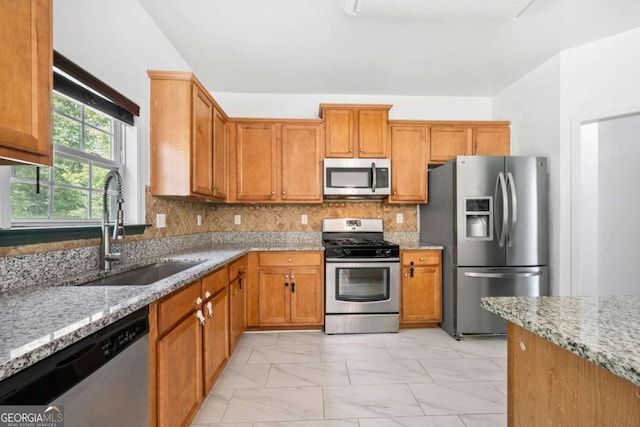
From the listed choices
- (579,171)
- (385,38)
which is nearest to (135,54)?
(385,38)

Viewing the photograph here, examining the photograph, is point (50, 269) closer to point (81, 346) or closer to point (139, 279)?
point (139, 279)

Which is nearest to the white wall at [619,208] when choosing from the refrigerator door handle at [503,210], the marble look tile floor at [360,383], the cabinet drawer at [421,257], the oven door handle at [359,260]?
the refrigerator door handle at [503,210]

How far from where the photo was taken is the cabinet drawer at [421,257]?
10.2ft

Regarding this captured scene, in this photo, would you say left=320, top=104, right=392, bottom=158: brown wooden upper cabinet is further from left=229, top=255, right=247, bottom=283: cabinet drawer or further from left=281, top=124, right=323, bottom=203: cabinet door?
left=229, top=255, right=247, bottom=283: cabinet drawer

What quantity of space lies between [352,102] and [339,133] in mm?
644

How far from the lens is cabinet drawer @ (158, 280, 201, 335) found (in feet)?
4.19

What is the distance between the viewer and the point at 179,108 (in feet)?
7.58

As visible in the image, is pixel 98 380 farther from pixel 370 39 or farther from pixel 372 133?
pixel 372 133

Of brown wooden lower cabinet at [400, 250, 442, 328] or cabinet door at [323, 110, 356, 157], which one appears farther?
cabinet door at [323, 110, 356, 157]

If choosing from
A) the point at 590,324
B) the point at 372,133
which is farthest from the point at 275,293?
the point at 590,324

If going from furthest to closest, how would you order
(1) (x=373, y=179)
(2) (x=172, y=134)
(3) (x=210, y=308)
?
(1) (x=373, y=179) < (2) (x=172, y=134) < (3) (x=210, y=308)

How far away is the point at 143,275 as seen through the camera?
1900 millimetres

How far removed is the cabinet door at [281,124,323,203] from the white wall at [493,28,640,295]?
7.57 ft

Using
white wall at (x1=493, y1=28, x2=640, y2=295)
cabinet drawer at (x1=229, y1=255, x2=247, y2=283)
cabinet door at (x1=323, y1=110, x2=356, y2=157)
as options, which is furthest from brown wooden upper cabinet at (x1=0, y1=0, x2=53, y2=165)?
white wall at (x1=493, y1=28, x2=640, y2=295)
